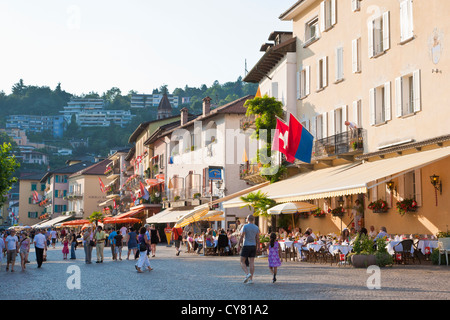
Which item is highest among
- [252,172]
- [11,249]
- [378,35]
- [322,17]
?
[322,17]

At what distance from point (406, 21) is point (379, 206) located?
6.86 meters

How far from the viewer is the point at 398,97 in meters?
25.7

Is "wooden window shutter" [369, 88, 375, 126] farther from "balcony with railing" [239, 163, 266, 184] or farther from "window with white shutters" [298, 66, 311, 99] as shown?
"balcony with railing" [239, 163, 266, 184]

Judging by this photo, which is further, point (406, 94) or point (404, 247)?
point (406, 94)

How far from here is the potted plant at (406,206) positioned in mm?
24116

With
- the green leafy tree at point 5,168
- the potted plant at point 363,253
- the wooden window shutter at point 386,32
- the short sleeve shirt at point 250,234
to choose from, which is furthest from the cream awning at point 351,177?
the green leafy tree at point 5,168

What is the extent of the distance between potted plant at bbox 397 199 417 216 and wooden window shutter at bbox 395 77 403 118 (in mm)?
3201

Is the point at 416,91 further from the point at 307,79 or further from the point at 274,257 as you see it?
the point at 307,79

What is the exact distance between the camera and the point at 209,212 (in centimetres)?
3788

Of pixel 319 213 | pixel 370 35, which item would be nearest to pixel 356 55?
pixel 370 35
